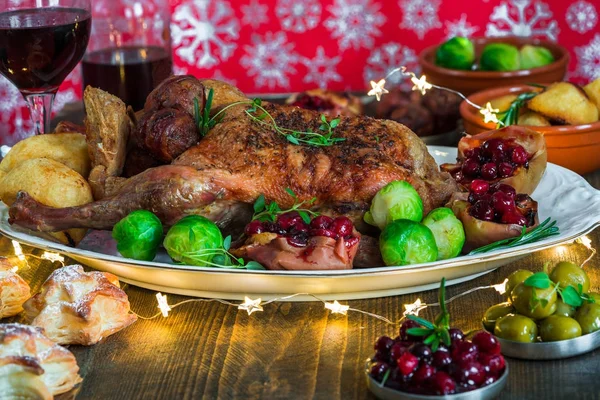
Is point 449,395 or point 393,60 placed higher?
point 449,395

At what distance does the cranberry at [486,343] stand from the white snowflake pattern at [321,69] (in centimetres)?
353

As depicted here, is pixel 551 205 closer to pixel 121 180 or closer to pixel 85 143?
pixel 121 180

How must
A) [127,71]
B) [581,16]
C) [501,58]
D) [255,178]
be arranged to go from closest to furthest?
[255,178], [127,71], [501,58], [581,16]

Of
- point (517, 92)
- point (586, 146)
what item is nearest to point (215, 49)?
point (517, 92)

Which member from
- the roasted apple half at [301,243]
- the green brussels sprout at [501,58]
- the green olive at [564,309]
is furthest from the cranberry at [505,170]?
the green brussels sprout at [501,58]

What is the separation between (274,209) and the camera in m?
2.09

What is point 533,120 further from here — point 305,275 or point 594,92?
point 305,275

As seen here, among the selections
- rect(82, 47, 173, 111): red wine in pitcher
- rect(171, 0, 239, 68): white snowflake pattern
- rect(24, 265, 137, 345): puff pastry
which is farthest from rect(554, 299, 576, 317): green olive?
rect(171, 0, 239, 68): white snowflake pattern

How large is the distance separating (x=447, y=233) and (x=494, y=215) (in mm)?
133

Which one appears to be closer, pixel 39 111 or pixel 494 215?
pixel 494 215

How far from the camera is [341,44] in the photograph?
4918 millimetres

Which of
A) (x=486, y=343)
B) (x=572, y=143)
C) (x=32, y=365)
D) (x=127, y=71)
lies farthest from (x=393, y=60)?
(x=32, y=365)

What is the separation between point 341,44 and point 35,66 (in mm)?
2678

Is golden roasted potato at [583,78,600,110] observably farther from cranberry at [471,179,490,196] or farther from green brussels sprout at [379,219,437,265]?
green brussels sprout at [379,219,437,265]
